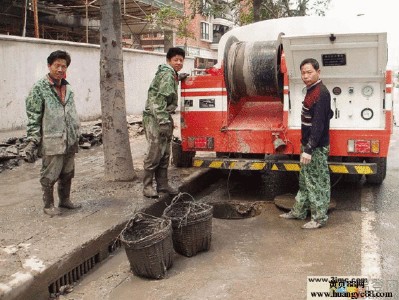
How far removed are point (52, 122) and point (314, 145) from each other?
2.88 meters

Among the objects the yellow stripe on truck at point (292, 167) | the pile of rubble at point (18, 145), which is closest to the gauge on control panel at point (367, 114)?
the yellow stripe on truck at point (292, 167)

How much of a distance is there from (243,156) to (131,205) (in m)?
1.95

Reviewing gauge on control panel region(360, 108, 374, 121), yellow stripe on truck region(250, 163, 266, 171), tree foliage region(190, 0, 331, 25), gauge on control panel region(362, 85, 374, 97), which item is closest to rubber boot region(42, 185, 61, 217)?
yellow stripe on truck region(250, 163, 266, 171)

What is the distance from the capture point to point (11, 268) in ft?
12.2

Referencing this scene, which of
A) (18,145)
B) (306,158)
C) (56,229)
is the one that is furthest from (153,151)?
(18,145)

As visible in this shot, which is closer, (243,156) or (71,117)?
(71,117)

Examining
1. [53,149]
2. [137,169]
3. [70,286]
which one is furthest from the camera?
[137,169]

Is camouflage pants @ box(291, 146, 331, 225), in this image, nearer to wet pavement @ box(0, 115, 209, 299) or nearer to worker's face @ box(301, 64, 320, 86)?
worker's face @ box(301, 64, 320, 86)

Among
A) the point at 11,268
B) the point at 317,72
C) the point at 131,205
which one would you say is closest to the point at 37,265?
the point at 11,268

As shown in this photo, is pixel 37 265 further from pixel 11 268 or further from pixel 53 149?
pixel 53 149

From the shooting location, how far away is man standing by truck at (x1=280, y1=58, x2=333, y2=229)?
204 inches

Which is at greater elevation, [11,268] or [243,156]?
[243,156]

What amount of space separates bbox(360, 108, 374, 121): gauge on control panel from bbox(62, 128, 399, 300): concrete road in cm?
120

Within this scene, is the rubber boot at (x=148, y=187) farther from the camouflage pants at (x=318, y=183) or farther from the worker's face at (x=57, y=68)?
the camouflage pants at (x=318, y=183)
